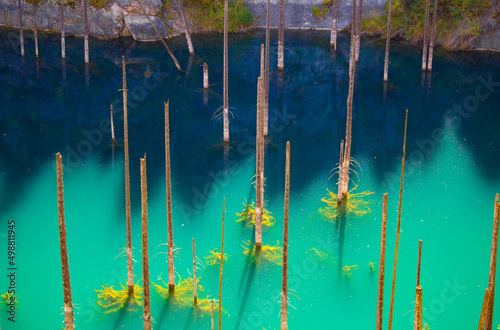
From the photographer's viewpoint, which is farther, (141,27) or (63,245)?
(141,27)

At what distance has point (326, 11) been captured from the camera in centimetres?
5569

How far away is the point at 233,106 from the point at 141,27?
17.1 metres

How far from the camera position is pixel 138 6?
52.0m

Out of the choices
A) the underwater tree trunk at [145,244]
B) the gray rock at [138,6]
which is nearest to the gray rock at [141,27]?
the gray rock at [138,6]

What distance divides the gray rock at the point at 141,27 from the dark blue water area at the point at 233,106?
1020 mm

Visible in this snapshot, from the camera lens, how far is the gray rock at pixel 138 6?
51906mm

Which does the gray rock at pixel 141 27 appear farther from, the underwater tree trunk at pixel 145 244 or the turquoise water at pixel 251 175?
the underwater tree trunk at pixel 145 244

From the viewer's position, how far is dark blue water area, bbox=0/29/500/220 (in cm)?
3177

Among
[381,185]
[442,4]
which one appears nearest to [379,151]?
[381,185]

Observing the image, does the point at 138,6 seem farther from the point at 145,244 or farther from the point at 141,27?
the point at 145,244

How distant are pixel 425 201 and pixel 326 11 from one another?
31.6 m

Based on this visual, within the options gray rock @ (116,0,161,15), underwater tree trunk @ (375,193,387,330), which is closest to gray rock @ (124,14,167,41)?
gray rock @ (116,0,161,15)

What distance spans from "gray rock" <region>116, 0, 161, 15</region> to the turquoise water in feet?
12.4

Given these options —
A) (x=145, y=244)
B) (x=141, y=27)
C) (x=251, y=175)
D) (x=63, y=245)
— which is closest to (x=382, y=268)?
(x=145, y=244)
